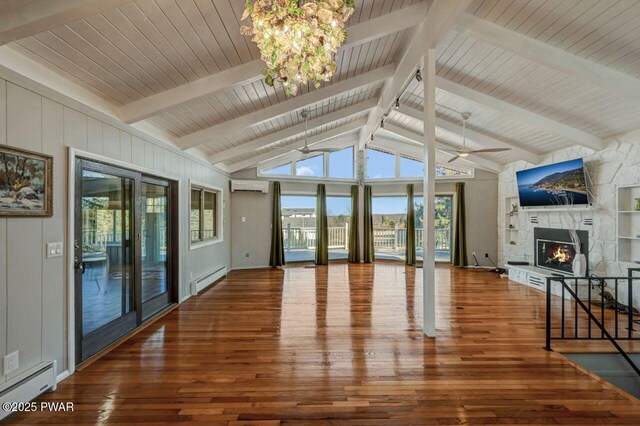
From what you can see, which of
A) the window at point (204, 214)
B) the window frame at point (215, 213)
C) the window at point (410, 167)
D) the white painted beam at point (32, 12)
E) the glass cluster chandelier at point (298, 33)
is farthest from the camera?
the window at point (410, 167)

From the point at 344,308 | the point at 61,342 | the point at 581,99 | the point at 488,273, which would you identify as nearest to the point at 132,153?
the point at 61,342

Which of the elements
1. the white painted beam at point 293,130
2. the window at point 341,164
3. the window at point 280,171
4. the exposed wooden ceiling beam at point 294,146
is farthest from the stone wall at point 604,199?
the window at point 280,171

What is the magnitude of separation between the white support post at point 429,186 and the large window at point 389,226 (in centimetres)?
527

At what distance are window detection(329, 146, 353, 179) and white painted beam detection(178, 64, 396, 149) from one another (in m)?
4.12

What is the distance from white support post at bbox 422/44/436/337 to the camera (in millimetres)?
3369

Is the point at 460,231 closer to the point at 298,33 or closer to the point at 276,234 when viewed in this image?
the point at 276,234

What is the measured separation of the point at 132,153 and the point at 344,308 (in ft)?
11.6

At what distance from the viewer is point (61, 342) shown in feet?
8.16

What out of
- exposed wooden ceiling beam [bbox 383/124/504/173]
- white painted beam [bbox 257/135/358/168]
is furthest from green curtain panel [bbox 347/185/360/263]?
exposed wooden ceiling beam [bbox 383/124/504/173]

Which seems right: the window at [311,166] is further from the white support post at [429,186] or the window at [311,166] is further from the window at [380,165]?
the white support post at [429,186]

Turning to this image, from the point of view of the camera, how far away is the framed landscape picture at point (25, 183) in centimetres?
202

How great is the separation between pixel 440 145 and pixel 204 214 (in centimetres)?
586

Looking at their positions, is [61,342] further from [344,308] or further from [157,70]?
[344,308]

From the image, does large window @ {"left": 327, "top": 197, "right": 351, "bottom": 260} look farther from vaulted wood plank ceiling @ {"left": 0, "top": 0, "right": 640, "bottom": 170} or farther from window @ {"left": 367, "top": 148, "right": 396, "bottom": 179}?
vaulted wood plank ceiling @ {"left": 0, "top": 0, "right": 640, "bottom": 170}
